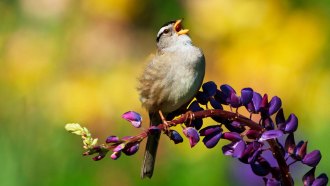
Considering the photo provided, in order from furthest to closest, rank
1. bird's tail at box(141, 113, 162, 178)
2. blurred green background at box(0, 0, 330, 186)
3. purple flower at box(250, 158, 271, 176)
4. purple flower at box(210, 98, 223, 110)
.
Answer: blurred green background at box(0, 0, 330, 186)
bird's tail at box(141, 113, 162, 178)
purple flower at box(210, 98, 223, 110)
purple flower at box(250, 158, 271, 176)

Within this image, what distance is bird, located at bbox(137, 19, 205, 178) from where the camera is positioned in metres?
2.42

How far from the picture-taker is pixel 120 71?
13.4 ft

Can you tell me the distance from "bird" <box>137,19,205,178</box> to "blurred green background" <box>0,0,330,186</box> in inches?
28.8

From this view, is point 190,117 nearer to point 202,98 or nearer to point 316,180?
point 202,98

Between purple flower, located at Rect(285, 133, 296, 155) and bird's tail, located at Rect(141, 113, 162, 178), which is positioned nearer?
purple flower, located at Rect(285, 133, 296, 155)

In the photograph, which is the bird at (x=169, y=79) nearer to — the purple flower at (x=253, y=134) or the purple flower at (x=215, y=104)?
the purple flower at (x=215, y=104)

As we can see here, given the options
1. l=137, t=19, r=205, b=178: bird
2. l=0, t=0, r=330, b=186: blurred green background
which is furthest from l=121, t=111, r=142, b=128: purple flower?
l=0, t=0, r=330, b=186: blurred green background

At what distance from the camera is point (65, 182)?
3229 millimetres

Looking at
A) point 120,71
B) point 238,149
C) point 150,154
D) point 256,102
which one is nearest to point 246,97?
point 256,102

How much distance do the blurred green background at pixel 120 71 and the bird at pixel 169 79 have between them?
0.73 meters

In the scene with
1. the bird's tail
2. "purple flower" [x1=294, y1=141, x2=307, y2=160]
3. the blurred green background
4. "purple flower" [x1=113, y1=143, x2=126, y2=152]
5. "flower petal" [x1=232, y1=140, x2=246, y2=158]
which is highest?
"purple flower" [x1=113, y1=143, x2=126, y2=152]

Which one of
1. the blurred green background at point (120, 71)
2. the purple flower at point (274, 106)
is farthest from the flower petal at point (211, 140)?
the blurred green background at point (120, 71)

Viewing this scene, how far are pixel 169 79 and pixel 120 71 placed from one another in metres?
1.59

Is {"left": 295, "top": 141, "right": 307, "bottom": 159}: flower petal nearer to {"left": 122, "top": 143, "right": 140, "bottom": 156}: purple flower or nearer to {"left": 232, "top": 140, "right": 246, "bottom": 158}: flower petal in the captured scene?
{"left": 232, "top": 140, "right": 246, "bottom": 158}: flower petal
